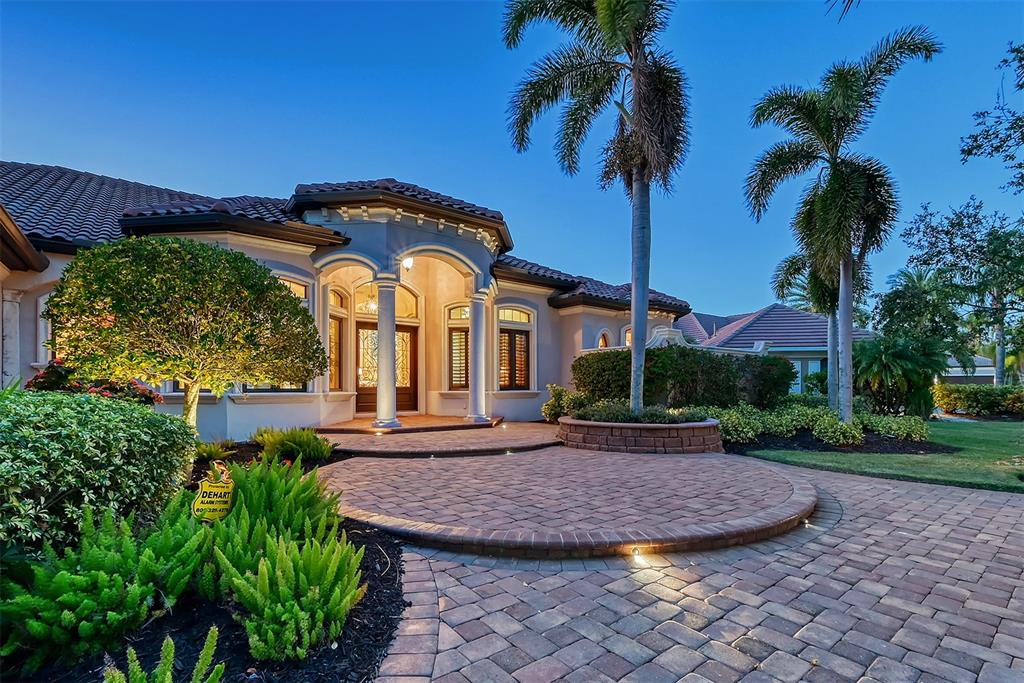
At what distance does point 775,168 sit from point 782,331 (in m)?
14.5

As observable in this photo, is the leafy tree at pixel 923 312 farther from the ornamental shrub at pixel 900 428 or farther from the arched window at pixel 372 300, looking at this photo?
the arched window at pixel 372 300

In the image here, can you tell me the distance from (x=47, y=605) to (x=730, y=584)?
12.9ft

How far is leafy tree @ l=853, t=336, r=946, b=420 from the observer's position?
47.6 feet

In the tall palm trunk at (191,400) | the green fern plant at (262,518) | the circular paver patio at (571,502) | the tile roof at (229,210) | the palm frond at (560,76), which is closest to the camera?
the green fern plant at (262,518)

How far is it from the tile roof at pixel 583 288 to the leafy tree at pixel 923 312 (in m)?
6.63

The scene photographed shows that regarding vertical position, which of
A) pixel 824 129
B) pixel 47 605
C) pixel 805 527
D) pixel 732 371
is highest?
pixel 824 129

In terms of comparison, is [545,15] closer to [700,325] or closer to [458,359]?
[458,359]

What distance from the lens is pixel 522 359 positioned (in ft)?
44.8

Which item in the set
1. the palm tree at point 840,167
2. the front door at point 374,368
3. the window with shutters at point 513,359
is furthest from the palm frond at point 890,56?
the front door at point 374,368

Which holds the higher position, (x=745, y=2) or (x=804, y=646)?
(x=745, y=2)

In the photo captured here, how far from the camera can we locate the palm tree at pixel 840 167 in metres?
9.35

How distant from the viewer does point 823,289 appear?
13117mm

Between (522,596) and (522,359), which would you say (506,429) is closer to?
(522,359)

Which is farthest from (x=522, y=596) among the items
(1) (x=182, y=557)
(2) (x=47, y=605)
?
(2) (x=47, y=605)
